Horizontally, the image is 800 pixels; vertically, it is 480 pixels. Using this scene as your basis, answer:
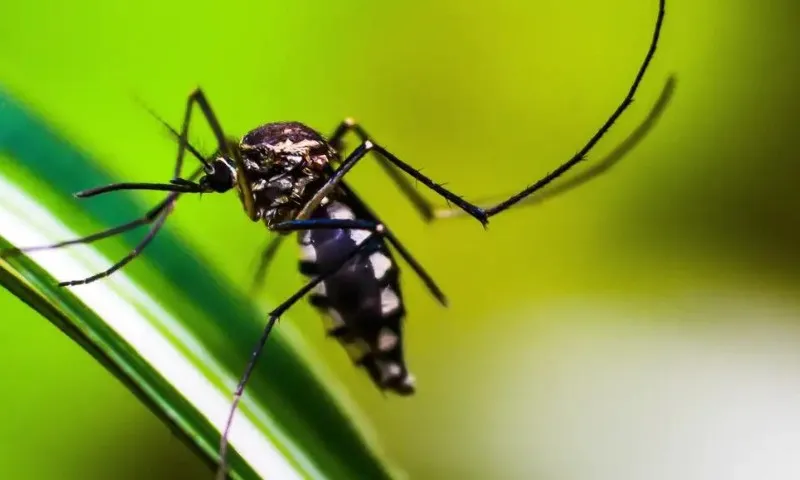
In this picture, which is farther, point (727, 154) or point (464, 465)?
point (727, 154)

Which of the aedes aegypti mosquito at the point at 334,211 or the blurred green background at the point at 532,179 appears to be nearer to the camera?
the aedes aegypti mosquito at the point at 334,211

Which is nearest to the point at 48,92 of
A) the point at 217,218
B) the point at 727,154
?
the point at 217,218

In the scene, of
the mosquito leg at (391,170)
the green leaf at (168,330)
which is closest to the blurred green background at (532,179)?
the mosquito leg at (391,170)

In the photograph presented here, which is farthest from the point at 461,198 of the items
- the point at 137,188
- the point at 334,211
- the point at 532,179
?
the point at 532,179

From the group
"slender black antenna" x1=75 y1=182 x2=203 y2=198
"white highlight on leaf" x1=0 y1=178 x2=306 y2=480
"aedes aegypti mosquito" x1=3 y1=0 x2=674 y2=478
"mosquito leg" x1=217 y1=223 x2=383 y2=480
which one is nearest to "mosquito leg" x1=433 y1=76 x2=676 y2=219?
"aedes aegypti mosquito" x1=3 y1=0 x2=674 y2=478

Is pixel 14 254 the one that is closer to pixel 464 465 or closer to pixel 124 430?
pixel 124 430

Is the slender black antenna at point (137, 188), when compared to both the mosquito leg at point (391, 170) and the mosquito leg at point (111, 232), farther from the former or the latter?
the mosquito leg at point (391, 170)

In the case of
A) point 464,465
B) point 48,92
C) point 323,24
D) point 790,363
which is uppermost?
point 48,92
